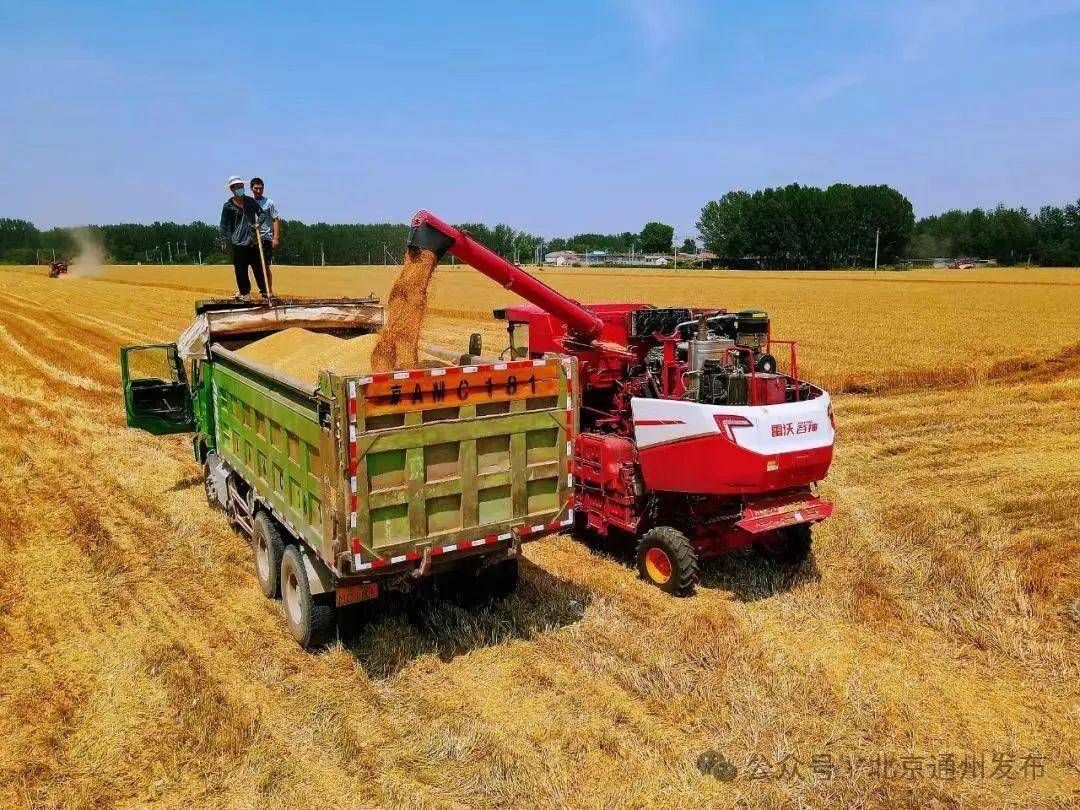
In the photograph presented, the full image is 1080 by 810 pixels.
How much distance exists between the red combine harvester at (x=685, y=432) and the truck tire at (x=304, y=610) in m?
2.60

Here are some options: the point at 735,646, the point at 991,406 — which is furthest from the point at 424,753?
the point at 991,406

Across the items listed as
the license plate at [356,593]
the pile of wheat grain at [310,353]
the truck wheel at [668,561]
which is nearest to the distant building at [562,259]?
the pile of wheat grain at [310,353]

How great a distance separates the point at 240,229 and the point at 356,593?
6363 millimetres

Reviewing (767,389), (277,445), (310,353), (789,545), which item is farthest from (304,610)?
(789,545)

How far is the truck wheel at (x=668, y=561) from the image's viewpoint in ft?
23.3

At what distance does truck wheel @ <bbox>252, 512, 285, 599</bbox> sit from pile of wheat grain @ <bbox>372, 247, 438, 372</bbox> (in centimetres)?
167

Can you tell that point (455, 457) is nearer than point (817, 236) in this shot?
Yes

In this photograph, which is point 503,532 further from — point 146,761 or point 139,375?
point 139,375

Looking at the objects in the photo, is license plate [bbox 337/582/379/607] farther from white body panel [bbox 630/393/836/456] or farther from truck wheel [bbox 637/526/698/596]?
white body panel [bbox 630/393/836/456]

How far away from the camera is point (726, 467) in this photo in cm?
673

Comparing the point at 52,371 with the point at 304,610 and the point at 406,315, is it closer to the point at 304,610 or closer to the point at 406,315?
the point at 406,315

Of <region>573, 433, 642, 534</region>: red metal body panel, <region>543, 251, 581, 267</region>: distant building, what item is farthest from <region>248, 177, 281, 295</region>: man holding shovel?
<region>543, 251, 581, 267</region>: distant building

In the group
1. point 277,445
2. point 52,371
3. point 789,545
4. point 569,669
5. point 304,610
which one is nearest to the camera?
point 569,669

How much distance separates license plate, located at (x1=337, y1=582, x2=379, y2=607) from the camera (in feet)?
18.6
